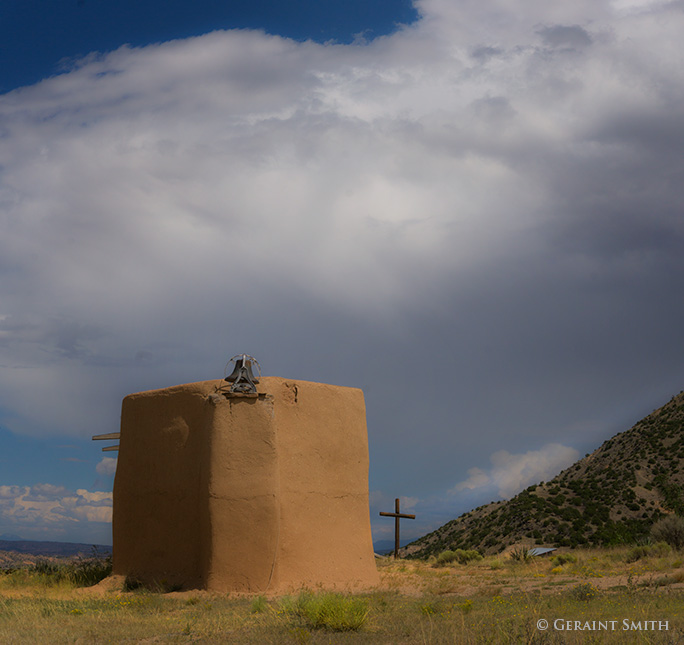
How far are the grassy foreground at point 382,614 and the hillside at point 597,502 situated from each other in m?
18.3

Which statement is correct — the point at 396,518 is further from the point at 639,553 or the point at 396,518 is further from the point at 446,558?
the point at 639,553

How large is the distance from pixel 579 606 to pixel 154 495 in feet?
27.7

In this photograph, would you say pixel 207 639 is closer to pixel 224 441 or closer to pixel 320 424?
pixel 224 441

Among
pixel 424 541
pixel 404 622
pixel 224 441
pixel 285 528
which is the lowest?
pixel 424 541

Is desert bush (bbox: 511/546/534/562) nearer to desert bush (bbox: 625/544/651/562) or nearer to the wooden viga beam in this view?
desert bush (bbox: 625/544/651/562)

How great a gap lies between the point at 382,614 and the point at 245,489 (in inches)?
149

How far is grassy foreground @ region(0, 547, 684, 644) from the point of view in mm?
Answer: 7469

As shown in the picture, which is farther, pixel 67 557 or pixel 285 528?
pixel 67 557

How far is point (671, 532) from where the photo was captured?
1925cm

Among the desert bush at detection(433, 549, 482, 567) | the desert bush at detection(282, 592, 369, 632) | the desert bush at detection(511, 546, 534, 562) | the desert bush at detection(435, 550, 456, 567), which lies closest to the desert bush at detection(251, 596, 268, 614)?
the desert bush at detection(282, 592, 369, 632)

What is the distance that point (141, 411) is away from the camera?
14281 mm

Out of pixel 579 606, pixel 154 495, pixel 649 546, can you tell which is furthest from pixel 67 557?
pixel 649 546

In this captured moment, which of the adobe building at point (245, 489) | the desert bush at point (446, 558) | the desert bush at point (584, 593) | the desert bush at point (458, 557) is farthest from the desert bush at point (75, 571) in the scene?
the desert bush at point (446, 558)

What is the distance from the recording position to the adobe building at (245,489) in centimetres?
1208
